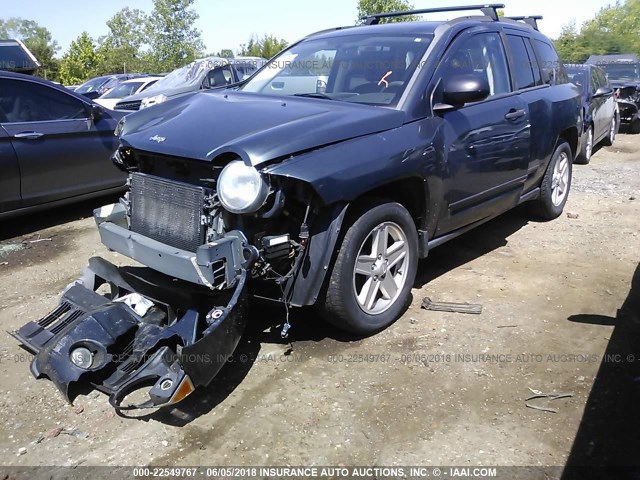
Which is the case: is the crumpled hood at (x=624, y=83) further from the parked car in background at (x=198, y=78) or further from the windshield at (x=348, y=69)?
the windshield at (x=348, y=69)

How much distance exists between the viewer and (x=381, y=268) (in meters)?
3.69

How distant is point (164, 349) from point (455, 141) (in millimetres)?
2354

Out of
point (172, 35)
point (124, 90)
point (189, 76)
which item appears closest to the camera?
point (189, 76)

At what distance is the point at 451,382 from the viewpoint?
3.30 metres

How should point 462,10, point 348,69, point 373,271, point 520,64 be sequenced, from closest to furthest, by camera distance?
point 373,271, point 348,69, point 462,10, point 520,64

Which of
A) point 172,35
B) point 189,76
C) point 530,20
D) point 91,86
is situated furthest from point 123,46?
point 530,20

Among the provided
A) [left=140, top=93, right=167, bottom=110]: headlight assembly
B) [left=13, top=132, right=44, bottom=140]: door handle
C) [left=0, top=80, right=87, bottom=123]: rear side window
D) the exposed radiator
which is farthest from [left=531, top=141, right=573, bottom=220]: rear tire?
[left=140, top=93, right=167, bottom=110]: headlight assembly

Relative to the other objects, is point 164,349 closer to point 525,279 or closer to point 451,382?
point 451,382

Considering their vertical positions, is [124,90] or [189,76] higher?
[189,76]

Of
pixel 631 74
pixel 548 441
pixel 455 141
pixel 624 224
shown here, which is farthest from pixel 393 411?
pixel 631 74

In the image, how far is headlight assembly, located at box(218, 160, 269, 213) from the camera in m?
3.01

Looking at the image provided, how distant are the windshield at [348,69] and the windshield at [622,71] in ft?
42.1

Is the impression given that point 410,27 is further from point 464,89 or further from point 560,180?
point 560,180

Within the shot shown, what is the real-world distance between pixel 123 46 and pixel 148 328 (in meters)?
49.4
